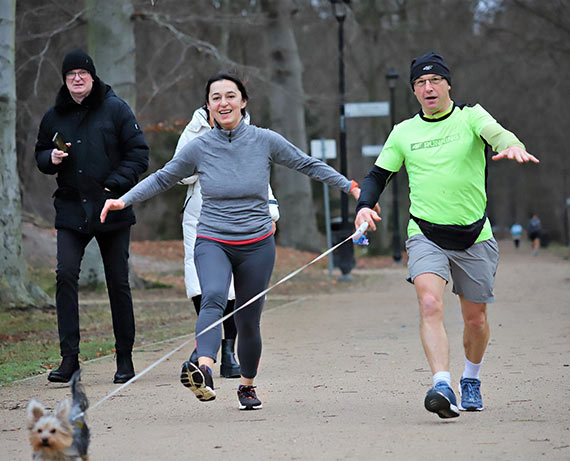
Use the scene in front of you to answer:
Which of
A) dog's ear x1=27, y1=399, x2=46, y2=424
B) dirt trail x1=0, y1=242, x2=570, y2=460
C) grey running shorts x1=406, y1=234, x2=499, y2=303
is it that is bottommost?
dirt trail x1=0, y1=242, x2=570, y2=460

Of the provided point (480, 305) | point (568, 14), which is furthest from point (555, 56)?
point (480, 305)

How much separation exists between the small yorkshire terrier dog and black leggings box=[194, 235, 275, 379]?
152 cm

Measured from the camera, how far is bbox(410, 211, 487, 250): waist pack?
21.0ft

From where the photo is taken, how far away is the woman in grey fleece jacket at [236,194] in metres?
6.50

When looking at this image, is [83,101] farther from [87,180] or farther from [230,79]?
[230,79]

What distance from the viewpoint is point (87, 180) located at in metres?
7.97

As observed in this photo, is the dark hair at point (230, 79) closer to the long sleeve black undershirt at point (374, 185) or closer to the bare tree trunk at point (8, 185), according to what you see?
the long sleeve black undershirt at point (374, 185)

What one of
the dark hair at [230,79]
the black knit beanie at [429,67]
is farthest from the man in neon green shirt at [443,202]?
the dark hair at [230,79]

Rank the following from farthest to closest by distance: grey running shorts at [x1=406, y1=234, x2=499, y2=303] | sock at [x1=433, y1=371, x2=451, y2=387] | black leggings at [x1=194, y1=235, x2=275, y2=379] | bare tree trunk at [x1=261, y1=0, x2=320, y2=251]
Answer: bare tree trunk at [x1=261, y1=0, x2=320, y2=251]
grey running shorts at [x1=406, y1=234, x2=499, y2=303]
black leggings at [x1=194, y1=235, x2=275, y2=379]
sock at [x1=433, y1=371, x2=451, y2=387]

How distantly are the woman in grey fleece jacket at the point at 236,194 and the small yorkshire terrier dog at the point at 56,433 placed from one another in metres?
1.78

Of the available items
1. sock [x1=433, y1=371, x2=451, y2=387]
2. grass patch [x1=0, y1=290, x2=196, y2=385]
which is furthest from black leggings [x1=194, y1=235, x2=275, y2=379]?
grass patch [x1=0, y1=290, x2=196, y2=385]

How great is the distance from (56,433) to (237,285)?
2287 millimetres

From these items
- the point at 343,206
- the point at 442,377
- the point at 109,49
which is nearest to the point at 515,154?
the point at 442,377

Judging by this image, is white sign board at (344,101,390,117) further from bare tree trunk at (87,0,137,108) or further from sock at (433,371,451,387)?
sock at (433,371,451,387)
